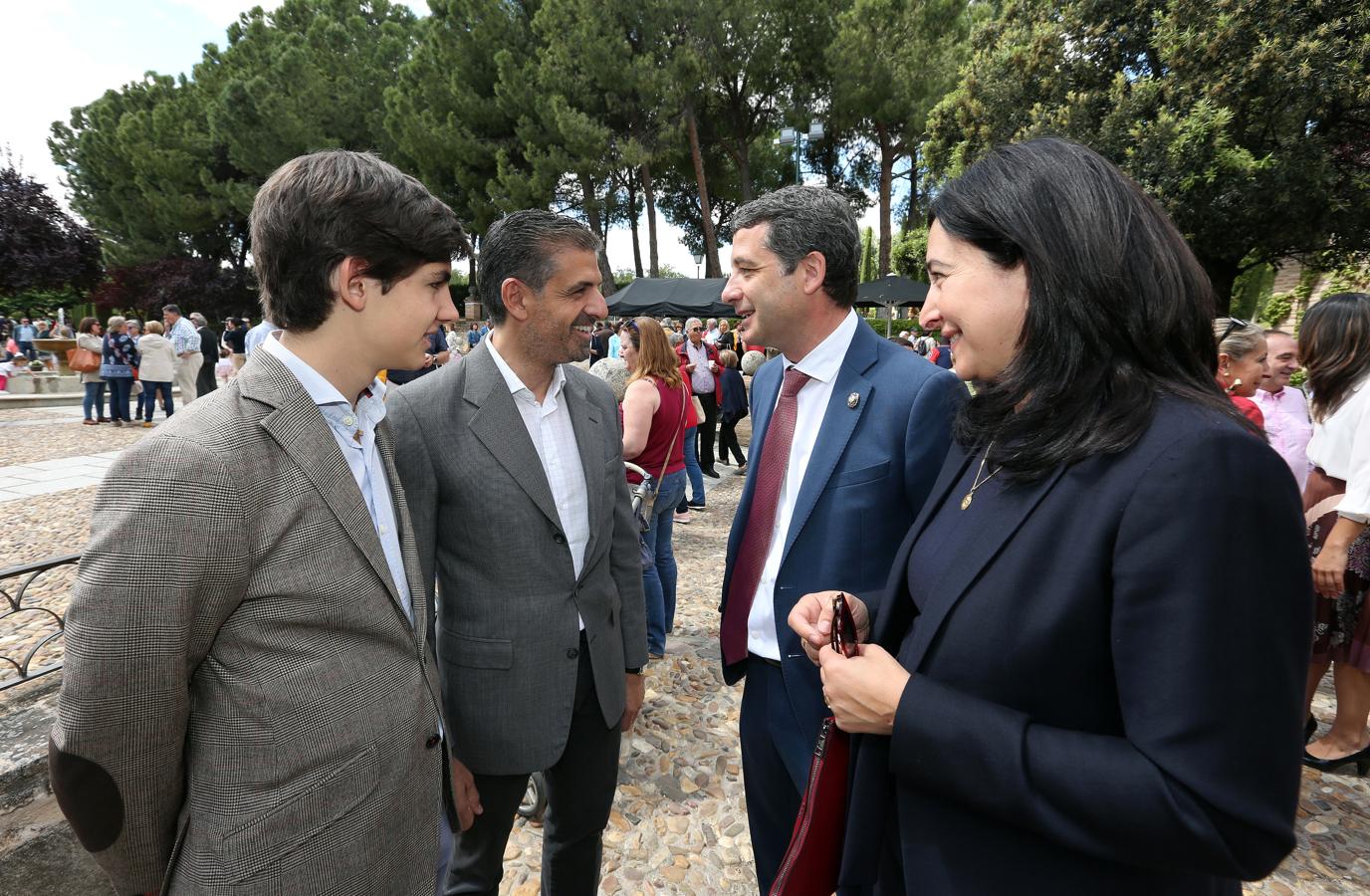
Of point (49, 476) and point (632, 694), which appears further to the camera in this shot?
point (49, 476)

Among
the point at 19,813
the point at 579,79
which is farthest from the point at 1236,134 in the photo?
the point at 579,79

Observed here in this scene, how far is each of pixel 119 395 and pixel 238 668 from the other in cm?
1436

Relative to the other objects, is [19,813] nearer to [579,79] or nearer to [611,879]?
[611,879]

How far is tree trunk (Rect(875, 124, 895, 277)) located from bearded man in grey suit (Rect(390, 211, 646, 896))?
26935 millimetres

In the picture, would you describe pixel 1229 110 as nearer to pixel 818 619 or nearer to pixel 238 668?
pixel 818 619

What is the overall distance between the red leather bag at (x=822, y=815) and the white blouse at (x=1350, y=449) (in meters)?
2.88

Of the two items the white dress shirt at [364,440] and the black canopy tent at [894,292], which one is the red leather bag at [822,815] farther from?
the black canopy tent at [894,292]

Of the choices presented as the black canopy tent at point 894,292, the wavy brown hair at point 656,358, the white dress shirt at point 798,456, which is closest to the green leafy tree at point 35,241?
the black canopy tent at point 894,292

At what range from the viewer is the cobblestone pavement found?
2.83 m

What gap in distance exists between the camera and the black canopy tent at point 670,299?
19078 millimetres

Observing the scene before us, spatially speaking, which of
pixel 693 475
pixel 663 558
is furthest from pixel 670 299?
pixel 663 558

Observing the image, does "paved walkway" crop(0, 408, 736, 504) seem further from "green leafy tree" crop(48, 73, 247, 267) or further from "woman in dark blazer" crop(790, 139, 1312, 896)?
"green leafy tree" crop(48, 73, 247, 267)

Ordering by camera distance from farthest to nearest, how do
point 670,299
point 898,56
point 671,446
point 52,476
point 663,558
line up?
point 898,56, point 670,299, point 52,476, point 663,558, point 671,446

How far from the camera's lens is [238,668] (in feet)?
4.17
